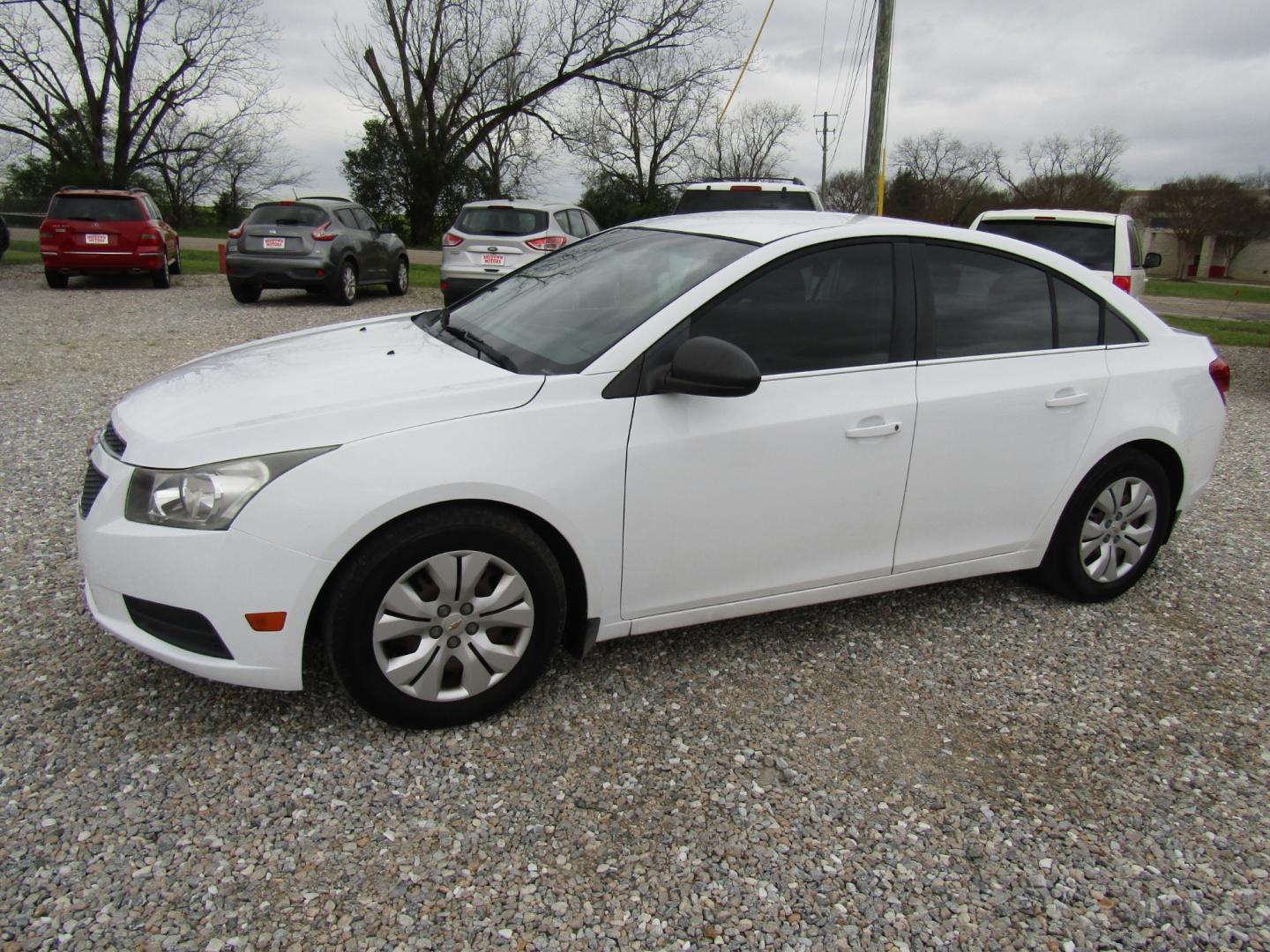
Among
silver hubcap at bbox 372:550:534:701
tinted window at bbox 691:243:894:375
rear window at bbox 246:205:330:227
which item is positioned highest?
rear window at bbox 246:205:330:227

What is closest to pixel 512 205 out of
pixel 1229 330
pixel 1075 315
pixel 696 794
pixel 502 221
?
pixel 502 221

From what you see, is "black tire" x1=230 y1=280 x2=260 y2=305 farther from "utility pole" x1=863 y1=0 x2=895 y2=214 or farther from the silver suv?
"utility pole" x1=863 y1=0 x2=895 y2=214

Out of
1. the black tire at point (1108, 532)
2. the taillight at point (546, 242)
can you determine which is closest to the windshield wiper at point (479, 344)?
the black tire at point (1108, 532)

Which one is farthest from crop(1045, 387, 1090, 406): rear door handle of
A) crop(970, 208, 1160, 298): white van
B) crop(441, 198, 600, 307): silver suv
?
crop(441, 198, 600, 307): silver suv

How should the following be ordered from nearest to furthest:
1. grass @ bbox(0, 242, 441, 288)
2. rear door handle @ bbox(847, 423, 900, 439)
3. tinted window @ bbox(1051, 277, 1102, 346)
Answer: rear door handle @ bbox(847, 423, 900, 439)
tinted window @ bbox(1051, 277, 1102, 346)
grass @ bbox(0, 242, 441, 288)

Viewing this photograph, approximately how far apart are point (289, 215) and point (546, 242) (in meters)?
3.90

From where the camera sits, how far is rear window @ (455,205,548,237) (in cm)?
1273

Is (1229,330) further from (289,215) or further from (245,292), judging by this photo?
(245,292)

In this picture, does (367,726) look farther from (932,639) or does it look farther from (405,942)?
Result: (932,639)

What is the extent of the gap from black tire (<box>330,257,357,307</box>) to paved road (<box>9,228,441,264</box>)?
36.9 ft

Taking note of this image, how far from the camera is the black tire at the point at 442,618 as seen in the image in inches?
102

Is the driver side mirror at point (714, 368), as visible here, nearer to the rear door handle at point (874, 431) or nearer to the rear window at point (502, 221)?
the rear door handle at point (874, 431)

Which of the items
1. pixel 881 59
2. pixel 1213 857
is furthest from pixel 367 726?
pixel 881 59

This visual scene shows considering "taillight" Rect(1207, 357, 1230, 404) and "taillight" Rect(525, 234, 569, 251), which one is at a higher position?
"taillight" Rect(525, 234, 569, 251)
